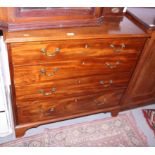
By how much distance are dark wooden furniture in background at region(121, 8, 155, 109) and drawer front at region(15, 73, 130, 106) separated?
0.47 ft

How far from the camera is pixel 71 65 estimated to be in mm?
1272

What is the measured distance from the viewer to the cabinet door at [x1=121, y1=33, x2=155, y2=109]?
1463 mm

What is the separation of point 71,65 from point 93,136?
0.80m

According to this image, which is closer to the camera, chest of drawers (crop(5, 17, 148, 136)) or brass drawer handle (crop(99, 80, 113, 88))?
chest of drawers (crop(5, 17, 148, 136))

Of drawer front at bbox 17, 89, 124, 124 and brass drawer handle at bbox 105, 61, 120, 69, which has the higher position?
brass drawer handle at bbox 105, 61, 120, 69

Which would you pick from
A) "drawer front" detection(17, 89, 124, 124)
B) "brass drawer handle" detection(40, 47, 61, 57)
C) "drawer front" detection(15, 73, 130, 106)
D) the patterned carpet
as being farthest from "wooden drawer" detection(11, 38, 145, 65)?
the patterned carpet

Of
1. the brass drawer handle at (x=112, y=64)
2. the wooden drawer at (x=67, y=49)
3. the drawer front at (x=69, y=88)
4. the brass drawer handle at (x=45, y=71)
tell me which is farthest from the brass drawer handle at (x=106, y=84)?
the brass drawer handle at (x=45, y=71)

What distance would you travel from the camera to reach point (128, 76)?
1565 mm

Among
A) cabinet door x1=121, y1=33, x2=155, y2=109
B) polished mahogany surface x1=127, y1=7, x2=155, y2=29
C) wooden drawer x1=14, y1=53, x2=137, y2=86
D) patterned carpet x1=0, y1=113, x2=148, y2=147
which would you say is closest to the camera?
wooden drawer x1=14, y1=53, x2=137, y2=86

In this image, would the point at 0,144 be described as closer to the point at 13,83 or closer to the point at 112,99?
the point at 13,83

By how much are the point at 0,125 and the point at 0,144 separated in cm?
17

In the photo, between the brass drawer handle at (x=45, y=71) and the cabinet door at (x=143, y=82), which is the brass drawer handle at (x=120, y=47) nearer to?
the cabinet door at (x=143, y=82)

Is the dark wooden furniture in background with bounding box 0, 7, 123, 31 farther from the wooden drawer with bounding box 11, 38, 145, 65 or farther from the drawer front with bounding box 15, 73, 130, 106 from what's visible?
the drawer front with bounding box 15, 73, 130, 106

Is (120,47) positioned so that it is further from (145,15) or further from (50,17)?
(50,17)
